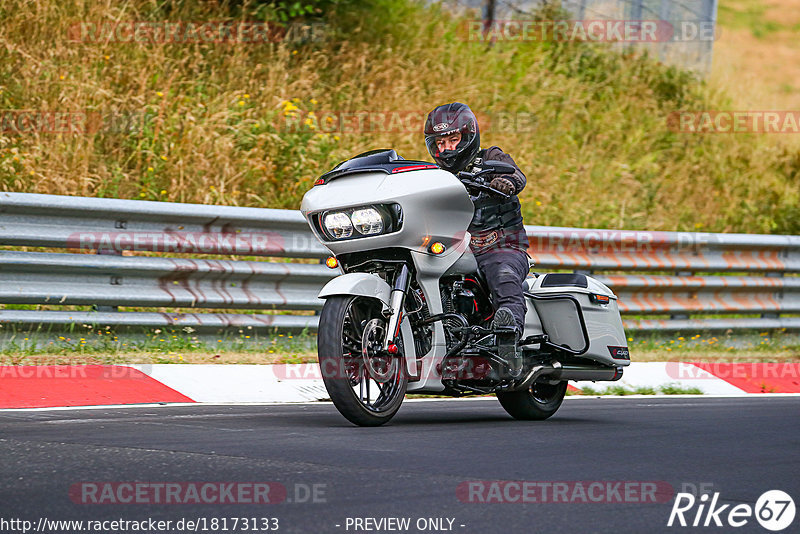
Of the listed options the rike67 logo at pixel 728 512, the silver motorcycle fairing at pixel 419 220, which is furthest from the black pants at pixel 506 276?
the rike67 logo at pixel 728 512

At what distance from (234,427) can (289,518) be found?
6.78ft

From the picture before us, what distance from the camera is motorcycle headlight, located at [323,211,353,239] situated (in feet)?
20.1

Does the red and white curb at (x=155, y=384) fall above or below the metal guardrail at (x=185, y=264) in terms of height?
below

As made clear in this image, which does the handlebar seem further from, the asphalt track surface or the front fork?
the asphalt track surface

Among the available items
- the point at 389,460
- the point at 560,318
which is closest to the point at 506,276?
the point at 560,318

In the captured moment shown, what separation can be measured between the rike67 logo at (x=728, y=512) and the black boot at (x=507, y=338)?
2.05m

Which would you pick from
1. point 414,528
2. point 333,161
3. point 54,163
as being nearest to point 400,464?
point 414,528

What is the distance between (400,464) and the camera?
16.3 ft

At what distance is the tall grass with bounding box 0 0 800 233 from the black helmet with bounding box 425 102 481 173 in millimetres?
4811

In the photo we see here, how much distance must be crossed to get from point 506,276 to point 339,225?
107cm

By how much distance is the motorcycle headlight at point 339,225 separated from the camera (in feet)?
20.1

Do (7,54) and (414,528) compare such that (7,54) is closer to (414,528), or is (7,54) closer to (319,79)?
(319,79)

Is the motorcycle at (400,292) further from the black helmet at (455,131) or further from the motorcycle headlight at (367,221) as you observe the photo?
the black helmet at (455,131)

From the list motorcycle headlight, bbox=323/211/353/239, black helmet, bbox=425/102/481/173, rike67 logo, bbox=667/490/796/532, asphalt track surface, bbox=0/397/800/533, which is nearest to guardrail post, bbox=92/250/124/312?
asphalt track surface, bbox=0/397/800/533
